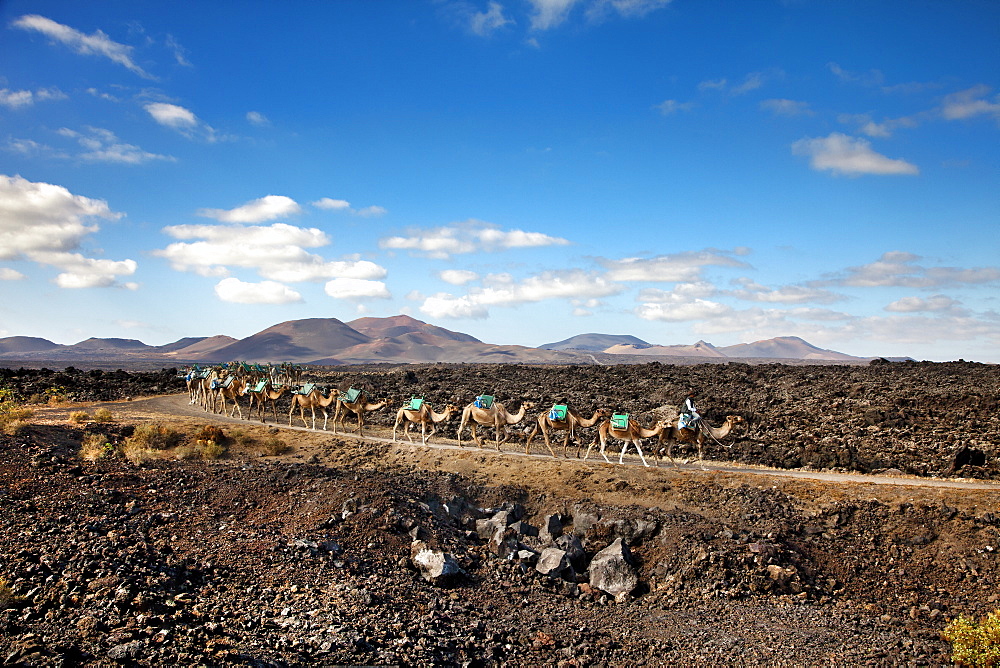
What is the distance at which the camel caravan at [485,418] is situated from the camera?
22062mm

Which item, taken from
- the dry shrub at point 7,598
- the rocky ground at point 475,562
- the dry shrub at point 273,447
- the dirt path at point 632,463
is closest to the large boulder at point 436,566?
the rocky ground at point 475,562

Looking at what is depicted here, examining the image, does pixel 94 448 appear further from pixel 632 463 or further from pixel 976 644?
pixel 976 644

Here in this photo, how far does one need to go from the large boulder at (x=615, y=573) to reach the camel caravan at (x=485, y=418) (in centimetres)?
702

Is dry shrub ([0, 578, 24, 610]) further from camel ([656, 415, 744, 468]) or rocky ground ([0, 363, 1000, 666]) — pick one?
camel ([656, 415, 744, 468])

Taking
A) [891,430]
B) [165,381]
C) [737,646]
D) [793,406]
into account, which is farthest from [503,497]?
[165,381]

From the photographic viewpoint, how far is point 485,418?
80.8 ft

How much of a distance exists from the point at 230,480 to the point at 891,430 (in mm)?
27448

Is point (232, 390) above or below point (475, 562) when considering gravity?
above

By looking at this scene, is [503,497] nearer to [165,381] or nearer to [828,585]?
[828,585]

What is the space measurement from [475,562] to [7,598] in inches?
342

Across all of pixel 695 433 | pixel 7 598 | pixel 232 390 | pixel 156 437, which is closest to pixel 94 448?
pixel 156 437

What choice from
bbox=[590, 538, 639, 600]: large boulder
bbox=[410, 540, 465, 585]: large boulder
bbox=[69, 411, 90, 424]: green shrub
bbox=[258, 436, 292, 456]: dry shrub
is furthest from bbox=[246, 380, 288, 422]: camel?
bbox=[590, 538, 639, 600]: large boulder

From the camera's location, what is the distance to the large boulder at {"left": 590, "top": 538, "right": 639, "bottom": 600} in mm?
14414

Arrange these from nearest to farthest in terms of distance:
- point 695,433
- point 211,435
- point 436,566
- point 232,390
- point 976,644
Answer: point 976,644
point 436,566
point 695,433
point 211,435
point 232,390
